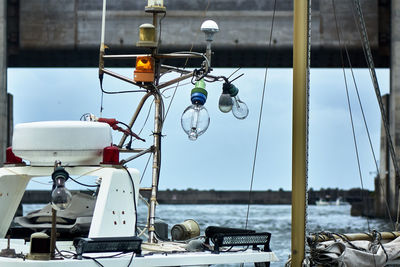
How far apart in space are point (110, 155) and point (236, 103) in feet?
9.73

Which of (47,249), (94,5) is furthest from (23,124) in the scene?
(94,5)

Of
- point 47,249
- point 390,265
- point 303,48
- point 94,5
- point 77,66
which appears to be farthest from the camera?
point 77,66

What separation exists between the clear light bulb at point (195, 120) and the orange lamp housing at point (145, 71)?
1008 millimetres

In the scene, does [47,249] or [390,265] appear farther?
[390,265]

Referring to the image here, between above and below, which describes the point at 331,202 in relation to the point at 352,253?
above

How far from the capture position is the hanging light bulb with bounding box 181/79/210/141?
13297 mm

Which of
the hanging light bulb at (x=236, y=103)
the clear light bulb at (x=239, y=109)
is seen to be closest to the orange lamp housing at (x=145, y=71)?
the hanging light bulb at (x=236, y=103)

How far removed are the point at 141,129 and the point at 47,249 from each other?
4.68 m

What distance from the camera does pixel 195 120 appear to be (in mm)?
13445

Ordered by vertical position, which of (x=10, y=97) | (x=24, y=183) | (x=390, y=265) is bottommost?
(x=390, y=265)

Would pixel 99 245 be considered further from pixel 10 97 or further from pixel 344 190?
pixel 344 190

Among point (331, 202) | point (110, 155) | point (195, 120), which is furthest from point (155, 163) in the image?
point (331, 202)

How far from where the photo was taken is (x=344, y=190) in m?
144

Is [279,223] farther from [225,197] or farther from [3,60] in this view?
[225,197]
